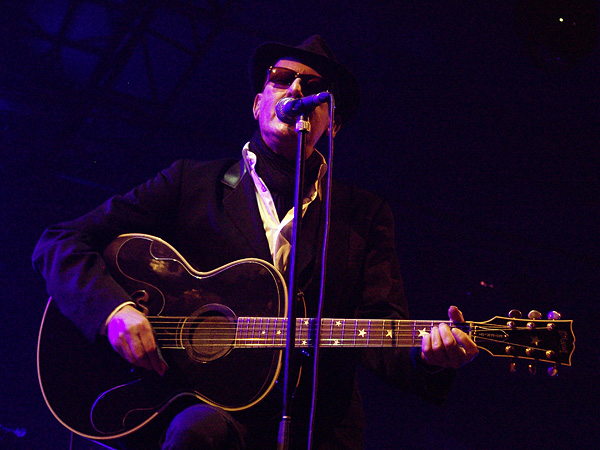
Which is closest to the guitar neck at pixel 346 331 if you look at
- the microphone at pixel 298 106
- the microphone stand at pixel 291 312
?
the microphone stand at pixel 291 312

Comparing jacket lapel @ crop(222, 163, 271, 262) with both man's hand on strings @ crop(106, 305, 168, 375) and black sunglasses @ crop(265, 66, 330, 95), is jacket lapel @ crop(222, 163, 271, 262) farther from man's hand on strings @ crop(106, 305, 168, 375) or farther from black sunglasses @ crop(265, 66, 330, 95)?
man's hand on strings @ crop(106, 305, 168, 375)

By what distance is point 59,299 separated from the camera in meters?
1.99

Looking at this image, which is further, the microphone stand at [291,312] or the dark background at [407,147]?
the dark background at [407,147]

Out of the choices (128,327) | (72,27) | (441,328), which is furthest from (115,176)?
(441,328)

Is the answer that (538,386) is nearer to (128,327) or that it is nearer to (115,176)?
(128,327)

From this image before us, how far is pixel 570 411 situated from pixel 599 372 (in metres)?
0.44

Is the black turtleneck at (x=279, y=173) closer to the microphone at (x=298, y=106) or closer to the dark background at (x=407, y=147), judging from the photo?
the microphone at (x=298, y=106)

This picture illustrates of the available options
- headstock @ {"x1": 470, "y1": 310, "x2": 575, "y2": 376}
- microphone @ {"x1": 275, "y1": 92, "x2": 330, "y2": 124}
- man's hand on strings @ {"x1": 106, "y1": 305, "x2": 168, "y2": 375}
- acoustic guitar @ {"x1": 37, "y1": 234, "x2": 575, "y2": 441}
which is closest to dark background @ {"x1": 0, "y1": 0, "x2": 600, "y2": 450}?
headstock @ {"x1": 470, "y1": 310, "x2": 575, "y2": 376}

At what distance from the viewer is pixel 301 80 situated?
248cm

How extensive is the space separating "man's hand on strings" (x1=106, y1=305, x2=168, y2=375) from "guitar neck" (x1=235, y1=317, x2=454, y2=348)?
33 centimetres

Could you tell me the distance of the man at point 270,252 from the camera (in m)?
1.81

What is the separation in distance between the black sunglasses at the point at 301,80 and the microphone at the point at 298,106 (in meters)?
0.73

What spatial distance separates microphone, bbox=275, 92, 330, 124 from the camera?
1.57 meters

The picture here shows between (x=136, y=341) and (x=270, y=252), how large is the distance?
0.77 meters
